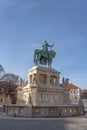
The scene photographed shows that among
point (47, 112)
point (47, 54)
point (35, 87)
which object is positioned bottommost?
point (47, 112)

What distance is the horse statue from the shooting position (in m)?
34.2

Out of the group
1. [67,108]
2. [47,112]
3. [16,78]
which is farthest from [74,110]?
[16,78]

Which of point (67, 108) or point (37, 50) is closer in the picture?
point (67, 108)

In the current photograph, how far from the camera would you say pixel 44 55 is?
34531 mm

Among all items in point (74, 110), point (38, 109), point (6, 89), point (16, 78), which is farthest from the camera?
point (16, 78)

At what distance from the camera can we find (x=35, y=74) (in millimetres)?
31812

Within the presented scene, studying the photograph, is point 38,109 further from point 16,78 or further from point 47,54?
point 16,78

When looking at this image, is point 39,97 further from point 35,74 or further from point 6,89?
point 6,89

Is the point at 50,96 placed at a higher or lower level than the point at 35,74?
lower

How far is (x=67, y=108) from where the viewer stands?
26844mm

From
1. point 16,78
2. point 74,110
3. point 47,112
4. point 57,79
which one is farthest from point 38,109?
point 16,78

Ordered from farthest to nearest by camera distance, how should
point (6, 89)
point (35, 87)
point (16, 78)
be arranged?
1. point (16, 78)
2. point (6, 89)
3. point (35, 87)

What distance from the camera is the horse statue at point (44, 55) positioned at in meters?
34.2

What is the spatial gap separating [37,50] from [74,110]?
10937mm
